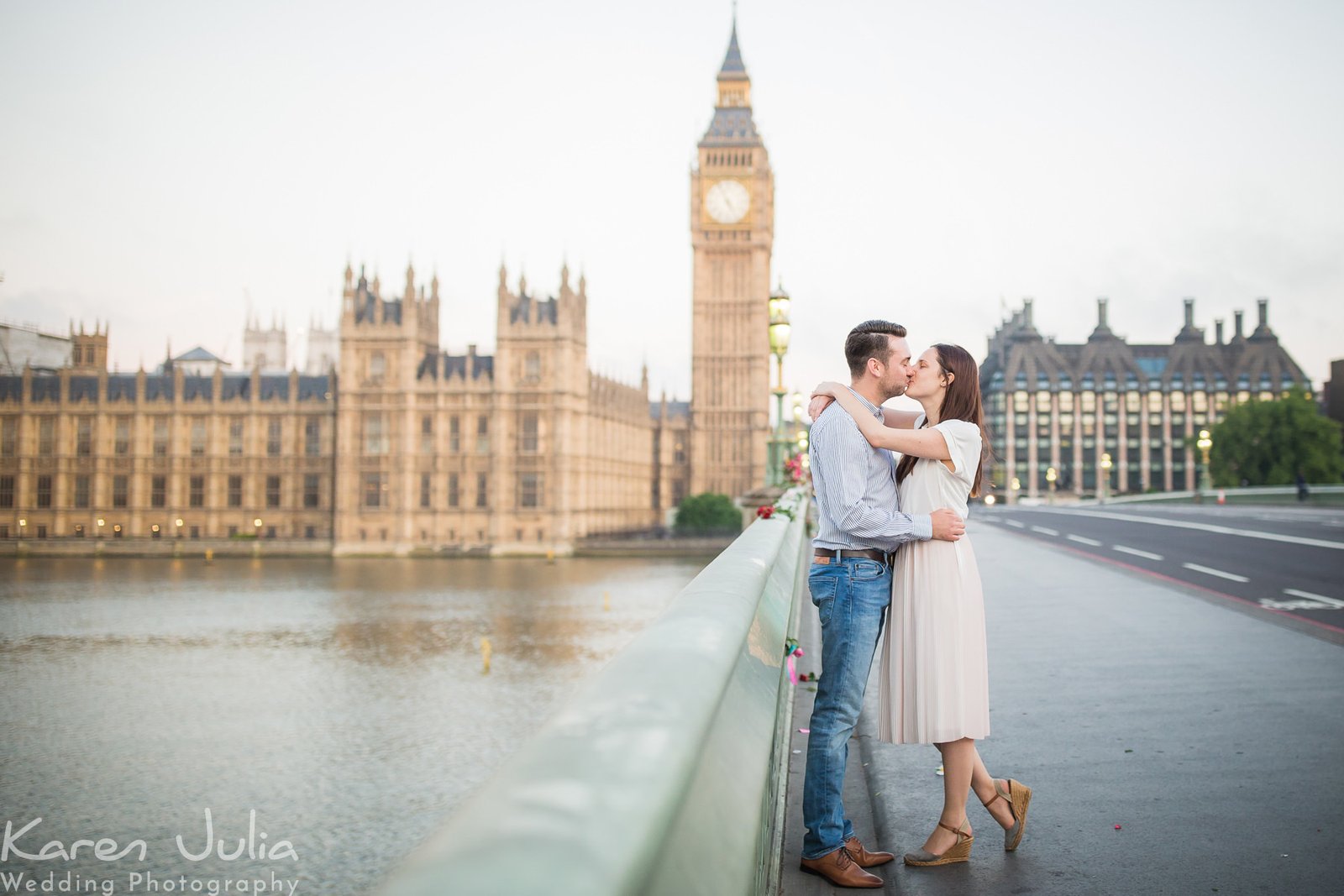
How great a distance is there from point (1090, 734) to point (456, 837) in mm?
5734

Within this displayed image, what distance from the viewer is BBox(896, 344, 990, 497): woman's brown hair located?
4.37 meters

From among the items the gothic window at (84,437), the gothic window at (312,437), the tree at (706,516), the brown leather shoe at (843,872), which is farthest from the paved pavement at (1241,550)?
the gothic window at (84,437)

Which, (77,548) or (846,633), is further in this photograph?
(77,548)

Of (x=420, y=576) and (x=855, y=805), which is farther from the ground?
(x=855, y=805)

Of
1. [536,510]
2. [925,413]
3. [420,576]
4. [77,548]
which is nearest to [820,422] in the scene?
[925,413]

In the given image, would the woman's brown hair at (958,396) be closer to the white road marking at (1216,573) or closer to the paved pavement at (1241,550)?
the paved pavement at (1241,550)

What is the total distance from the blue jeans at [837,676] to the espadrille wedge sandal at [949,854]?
0.28 meters

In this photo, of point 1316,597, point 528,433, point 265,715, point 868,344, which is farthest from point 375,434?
point 868,344

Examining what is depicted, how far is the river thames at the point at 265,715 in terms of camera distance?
17906mm

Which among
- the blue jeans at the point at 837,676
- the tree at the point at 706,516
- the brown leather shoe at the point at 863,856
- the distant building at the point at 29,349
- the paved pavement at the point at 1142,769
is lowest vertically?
the tree at the point at 706,516

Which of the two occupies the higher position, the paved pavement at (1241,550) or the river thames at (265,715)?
the paved pavement at (1241,550)

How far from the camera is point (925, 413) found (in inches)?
183

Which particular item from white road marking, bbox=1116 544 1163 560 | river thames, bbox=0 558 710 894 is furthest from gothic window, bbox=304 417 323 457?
white road marking, bbox=1116 544 1163 560

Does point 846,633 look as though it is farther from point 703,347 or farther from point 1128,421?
point 1128,421
